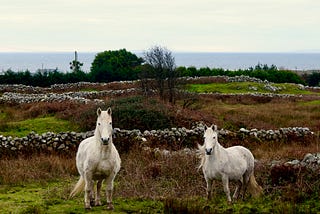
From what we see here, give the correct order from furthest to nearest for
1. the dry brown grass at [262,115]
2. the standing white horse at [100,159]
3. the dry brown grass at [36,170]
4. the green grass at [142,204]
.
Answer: the dry brown grass at [262,115] < the dry brown grass at [36,170] < the green grass at [142,204] < the standing white horse at [100,159]

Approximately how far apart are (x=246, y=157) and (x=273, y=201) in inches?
53.3

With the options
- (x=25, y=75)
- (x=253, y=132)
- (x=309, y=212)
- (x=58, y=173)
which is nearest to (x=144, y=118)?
(x=253, y=132)

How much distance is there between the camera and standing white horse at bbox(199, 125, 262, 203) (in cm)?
1116

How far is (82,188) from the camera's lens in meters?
11.8

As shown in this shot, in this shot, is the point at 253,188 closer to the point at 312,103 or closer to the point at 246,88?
the point at 312,103

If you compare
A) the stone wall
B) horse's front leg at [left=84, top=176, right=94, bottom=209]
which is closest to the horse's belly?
horse's front leg at [left=84, top=176, right=94, bottom=209]

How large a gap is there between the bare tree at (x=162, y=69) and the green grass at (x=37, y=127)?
10224mm

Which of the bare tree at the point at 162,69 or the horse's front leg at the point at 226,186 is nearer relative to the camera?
the horse's front leg at the point at 226,186

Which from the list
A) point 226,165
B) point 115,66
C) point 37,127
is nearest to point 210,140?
point 226,165

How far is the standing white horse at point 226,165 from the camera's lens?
11.2 meters

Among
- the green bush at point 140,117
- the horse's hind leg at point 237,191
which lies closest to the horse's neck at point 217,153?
the horse's hind leg at point 237,191

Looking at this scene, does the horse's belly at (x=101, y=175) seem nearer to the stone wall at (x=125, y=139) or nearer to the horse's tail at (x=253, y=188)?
the horse's tail at (x=253, y=188)

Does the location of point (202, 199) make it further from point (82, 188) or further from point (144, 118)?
point (144, 118)

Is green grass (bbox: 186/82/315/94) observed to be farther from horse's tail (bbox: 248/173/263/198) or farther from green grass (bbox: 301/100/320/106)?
horse's tail (bbox: 248/173/263/198)
